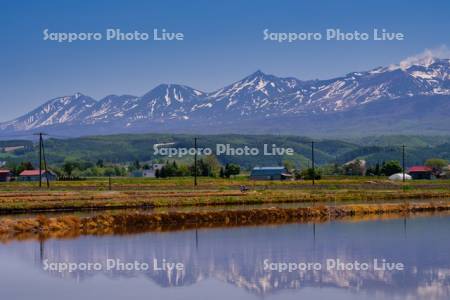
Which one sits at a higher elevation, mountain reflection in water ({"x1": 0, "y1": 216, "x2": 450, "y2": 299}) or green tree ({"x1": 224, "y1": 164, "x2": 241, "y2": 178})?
green tree ({"x1": 224, "y1": 164, "x2": 241, "y2": 178})

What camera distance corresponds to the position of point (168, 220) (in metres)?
40.5

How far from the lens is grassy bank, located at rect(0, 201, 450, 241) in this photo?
118 ft

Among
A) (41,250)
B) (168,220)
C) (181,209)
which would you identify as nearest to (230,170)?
(181,209)

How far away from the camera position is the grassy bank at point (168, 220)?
118ft

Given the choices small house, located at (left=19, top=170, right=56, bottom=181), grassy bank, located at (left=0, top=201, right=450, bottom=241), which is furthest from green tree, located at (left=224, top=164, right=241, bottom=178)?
grassy bank, located at (left=0, top=201, right=450, bottom=241)

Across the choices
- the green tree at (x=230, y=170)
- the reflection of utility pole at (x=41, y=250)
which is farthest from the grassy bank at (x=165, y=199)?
the green tree at (x=230, y=170)

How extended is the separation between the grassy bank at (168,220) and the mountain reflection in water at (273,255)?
103 inches

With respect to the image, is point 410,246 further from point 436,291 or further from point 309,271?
point 436,291

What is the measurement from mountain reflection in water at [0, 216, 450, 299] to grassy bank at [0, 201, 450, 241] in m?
2.61

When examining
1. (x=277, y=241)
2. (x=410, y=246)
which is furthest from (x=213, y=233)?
(x=410, y=246)

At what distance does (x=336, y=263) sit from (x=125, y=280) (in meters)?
6.80

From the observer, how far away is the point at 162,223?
39.9 meters

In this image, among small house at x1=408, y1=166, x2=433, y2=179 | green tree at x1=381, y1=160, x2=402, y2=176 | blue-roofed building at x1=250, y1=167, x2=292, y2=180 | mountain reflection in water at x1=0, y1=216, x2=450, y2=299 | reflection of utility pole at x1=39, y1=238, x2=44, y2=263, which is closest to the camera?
mountain reflection in water at x1=0, y1=216, x2=450, y2=299

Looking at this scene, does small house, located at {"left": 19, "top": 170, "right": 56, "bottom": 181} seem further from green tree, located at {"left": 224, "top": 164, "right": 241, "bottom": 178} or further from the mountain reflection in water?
the mountain reflection in water
